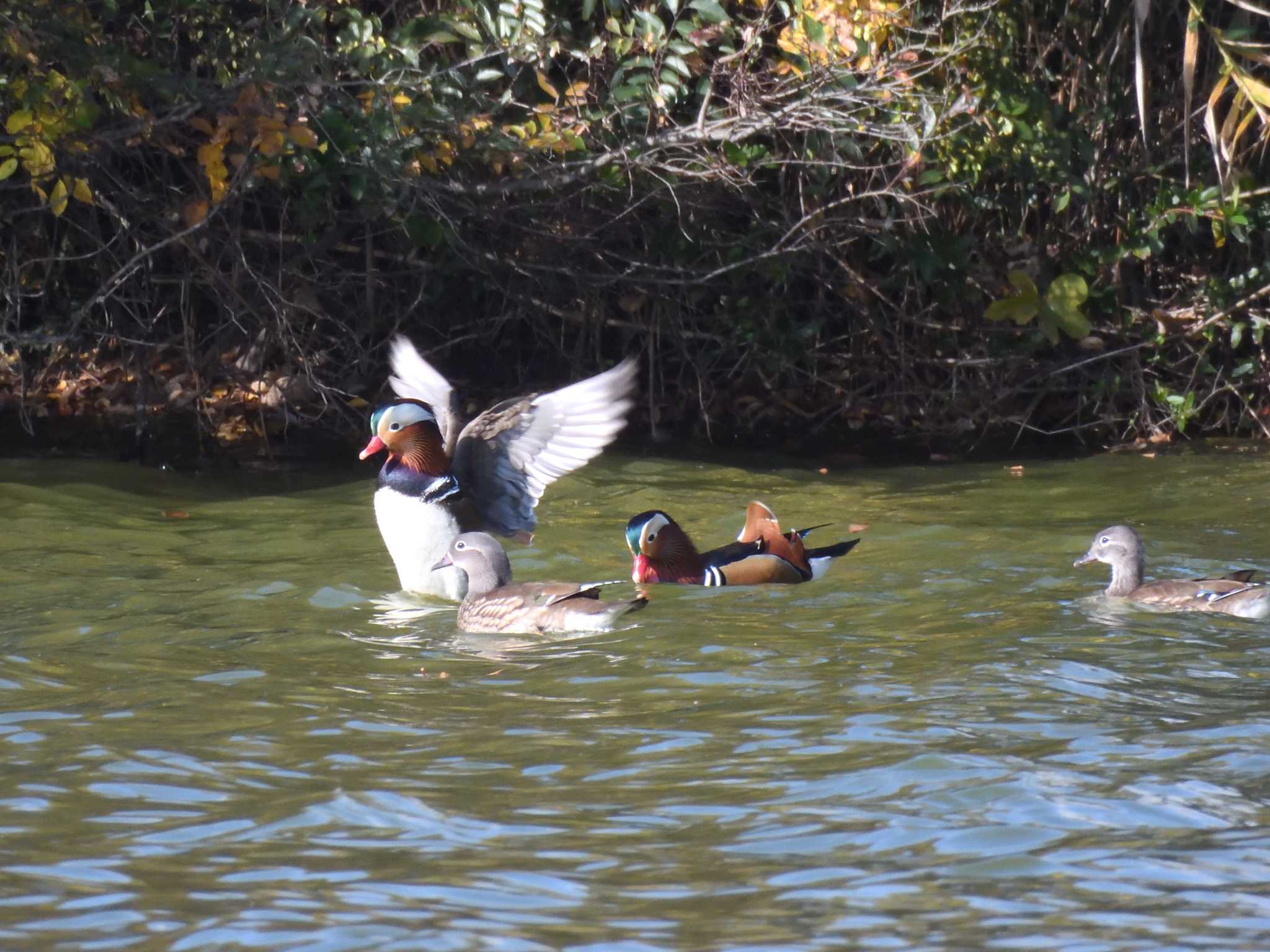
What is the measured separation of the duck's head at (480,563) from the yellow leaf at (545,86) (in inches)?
132

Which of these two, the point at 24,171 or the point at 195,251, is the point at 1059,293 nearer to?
the point at 195,251

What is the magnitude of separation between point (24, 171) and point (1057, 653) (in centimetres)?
794

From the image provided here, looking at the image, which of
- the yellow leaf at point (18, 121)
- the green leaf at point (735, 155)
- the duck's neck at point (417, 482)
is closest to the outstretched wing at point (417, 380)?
the duck's neck at point (417, 482)

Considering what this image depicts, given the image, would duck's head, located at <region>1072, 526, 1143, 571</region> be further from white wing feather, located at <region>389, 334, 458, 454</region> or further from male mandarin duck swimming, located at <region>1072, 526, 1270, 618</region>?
white wing feather, located at <region>389, 334, 458, 454</region>

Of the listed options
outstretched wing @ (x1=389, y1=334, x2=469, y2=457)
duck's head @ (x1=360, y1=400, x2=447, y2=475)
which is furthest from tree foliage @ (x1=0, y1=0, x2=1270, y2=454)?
duck's head @ (x1=360, y1=400, x2=447, y2=475)

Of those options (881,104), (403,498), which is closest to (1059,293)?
(881,104)

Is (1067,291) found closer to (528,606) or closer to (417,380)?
(417,380)

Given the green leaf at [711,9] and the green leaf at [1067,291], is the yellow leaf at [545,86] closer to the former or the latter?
the green leaf at [711,9]

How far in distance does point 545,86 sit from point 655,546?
339cm

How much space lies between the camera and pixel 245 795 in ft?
14.7

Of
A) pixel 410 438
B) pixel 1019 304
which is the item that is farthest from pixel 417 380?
pixel 1019 304

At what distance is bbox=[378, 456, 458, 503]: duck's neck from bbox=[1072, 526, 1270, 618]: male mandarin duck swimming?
3.02 meters

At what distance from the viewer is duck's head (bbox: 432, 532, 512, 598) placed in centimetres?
725

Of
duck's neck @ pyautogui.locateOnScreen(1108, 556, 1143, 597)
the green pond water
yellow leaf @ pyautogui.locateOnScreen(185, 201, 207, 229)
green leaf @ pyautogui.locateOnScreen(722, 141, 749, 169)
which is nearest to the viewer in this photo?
the green pond water
